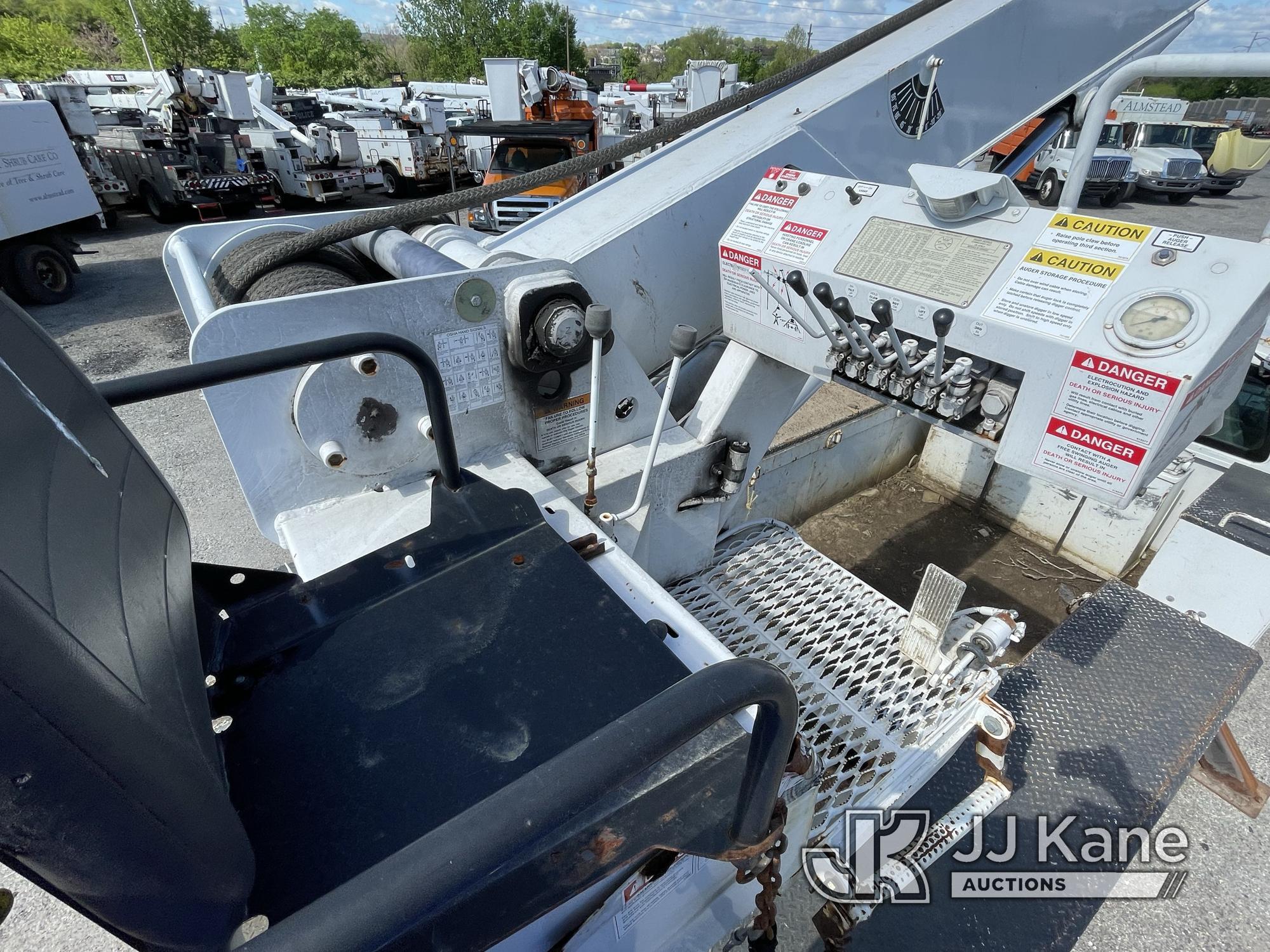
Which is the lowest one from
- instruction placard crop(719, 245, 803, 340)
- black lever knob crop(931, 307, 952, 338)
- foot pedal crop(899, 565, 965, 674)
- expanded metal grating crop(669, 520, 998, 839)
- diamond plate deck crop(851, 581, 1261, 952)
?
diamond plate deck crop(851, 581, 1261, 952)

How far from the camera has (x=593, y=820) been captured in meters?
0.85

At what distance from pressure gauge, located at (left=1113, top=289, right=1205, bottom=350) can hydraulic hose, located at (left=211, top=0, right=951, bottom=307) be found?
53.8 inches

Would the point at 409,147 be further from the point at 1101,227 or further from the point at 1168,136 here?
the point at 1168,136

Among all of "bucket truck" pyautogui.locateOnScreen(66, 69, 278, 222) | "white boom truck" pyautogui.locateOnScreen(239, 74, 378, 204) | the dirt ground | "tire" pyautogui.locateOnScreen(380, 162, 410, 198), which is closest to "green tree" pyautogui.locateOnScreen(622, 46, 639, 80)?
"tire" pyautogui.locateOnScreen(380, 162, 410, 198)

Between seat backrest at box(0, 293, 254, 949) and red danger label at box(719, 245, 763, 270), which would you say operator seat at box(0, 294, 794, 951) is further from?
red danger label at box(719, 245, 763, 270)

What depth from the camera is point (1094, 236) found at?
1.49 metres

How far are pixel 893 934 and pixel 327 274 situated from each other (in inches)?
104

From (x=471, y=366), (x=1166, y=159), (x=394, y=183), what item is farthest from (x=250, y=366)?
(x=1166, y=159)

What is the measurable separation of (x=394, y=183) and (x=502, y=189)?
1477 centimetres

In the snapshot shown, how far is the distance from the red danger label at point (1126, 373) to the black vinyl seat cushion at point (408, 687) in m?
1.10

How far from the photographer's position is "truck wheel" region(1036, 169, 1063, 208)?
43.7 feet

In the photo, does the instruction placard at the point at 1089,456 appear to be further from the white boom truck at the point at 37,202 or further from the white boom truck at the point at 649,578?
the white boom truck at the point at 37,202

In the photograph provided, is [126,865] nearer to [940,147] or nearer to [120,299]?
[940,147]

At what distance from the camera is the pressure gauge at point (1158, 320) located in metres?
1.29
